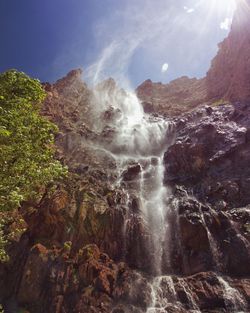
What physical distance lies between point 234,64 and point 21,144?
2225 inches

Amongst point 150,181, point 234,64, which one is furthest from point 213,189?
point 234,64

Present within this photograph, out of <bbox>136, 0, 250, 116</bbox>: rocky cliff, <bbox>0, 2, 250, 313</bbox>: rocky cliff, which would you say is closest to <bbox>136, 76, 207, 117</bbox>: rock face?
<bbox>136, 0, 250, 116</bbox>: rocky cliff

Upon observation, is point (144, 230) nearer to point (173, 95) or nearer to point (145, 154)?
point (145, 154)

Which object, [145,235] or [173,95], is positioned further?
[173,95]

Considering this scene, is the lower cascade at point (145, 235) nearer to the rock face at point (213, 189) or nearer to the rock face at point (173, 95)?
the rock face at point (213, 189)

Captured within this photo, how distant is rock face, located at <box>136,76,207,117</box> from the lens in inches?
2527

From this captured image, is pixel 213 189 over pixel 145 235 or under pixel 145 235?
over

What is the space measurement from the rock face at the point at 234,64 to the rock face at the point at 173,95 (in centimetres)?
372

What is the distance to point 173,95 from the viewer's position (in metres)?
82.2

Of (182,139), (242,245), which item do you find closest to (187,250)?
(242,245)

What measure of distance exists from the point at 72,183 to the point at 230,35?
5354 cm

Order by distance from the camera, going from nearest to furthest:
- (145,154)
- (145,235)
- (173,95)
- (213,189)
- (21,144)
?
(21,144), (145,235), (213,189), (145,154), (173,95)

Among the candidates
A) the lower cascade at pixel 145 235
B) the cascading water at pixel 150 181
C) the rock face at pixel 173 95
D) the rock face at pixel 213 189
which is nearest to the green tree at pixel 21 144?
the lower cascade at pixel 145 235

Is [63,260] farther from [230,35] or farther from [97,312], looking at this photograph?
[230,35]
